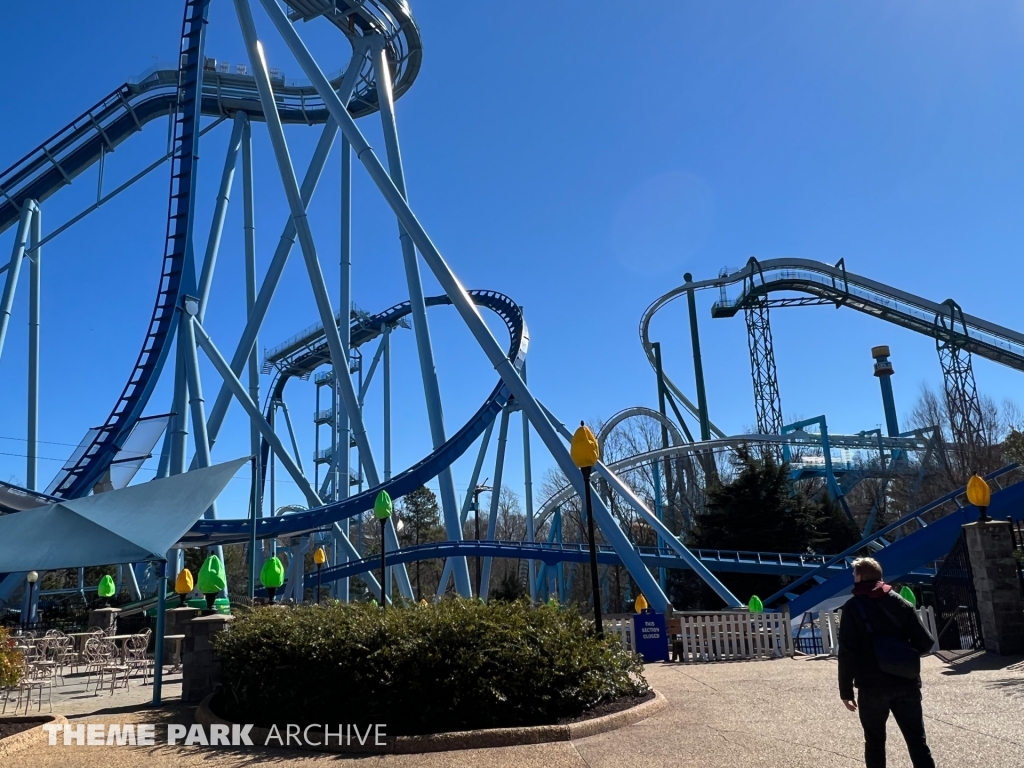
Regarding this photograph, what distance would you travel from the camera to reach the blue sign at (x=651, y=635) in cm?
1123

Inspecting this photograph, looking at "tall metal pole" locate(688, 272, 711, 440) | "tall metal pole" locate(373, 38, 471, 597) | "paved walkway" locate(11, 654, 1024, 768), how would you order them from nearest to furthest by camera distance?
"paved walkway" locate(11, 654, 1024, 768) → "tall metal pole" locate(373, 38, 471, 597) → "tall metal pole" locate(688, 272, 711, 440)

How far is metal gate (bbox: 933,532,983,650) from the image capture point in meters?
10.0

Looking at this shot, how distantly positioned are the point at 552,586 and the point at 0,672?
89.3ft

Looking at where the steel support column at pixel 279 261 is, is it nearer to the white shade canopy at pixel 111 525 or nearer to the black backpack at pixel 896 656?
the white shade canopy at pixel 111 525

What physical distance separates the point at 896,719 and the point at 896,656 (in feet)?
1.05

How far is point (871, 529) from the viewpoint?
96.6ft

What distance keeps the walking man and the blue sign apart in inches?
293

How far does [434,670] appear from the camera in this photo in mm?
6102

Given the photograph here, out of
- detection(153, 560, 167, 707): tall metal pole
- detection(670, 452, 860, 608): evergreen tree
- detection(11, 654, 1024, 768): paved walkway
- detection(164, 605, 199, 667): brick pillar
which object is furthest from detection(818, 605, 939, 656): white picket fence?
detection(670, 452, 860, 608): evergreen tree

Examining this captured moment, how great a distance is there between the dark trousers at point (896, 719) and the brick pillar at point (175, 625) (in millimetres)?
7059

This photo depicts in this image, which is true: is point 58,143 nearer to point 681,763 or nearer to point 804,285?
point 681,763

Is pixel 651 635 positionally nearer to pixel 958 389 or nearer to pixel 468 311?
pixel 468 311

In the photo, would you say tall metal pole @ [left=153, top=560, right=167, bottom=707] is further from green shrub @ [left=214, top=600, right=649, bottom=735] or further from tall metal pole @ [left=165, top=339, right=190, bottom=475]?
tall metal pole @ [left=165, top=339, right=190, bottom=475]

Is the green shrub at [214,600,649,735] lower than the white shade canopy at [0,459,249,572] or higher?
lower
